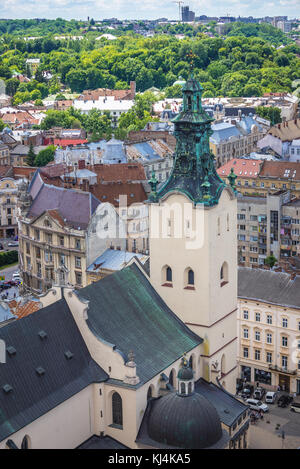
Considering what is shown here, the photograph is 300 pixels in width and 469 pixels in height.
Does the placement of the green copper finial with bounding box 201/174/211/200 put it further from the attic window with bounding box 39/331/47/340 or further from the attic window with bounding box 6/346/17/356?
the attic window with bounding box 6/346/17/356

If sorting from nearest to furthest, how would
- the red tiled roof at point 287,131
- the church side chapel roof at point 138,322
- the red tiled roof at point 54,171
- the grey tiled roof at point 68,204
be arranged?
the church side chapel roof at point 138,322
the grey tiled roof at point 68,204
the red tiled roof at point 54,171
the red tiled roof at point 287,131

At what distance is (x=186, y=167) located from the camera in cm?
5028

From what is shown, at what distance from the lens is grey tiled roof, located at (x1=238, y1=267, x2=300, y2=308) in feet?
216

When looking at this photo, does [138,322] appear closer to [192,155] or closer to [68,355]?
[68,355]

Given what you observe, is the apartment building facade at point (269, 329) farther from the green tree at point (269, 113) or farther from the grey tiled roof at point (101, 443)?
the green tree at point (269, 113)

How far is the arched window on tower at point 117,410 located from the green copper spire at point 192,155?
1307 cm

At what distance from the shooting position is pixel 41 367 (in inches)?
1672

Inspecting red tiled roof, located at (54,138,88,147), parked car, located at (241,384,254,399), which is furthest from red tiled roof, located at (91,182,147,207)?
red tiled roof, located at (54,138,88,147)

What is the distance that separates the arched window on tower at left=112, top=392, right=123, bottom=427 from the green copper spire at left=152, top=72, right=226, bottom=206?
13.1 m

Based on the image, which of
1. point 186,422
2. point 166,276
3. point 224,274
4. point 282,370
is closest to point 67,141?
point 282,370

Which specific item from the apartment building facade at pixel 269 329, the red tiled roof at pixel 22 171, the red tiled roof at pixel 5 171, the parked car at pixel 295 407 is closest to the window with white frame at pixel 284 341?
the apartment building facade at pixel 269 329

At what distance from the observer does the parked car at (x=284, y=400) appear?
62688 mm

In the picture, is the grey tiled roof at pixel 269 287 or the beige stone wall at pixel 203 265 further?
the grey tiled roof at pixel 269 287
